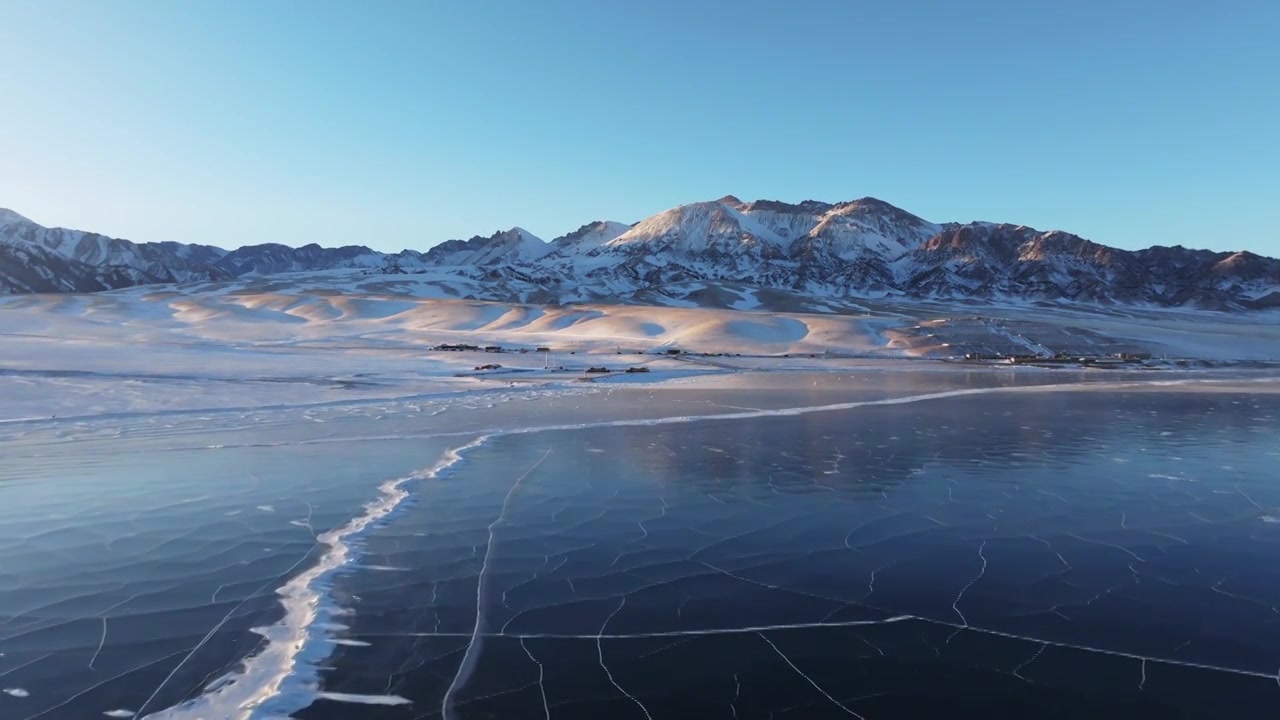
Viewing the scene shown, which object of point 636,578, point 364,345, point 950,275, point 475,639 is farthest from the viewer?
point 950,275

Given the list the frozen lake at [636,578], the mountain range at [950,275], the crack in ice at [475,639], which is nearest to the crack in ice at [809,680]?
the frozen lake at [636,578]

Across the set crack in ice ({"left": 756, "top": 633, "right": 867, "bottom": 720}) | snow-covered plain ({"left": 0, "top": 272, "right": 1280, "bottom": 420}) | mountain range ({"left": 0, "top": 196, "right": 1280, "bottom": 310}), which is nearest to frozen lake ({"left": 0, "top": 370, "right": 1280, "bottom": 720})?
crack in ice ({"left": 756, "top": 633, "right": 867, "bottom": 720})

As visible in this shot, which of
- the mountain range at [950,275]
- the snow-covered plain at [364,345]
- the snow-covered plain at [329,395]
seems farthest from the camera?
the mountain range at [950,275]

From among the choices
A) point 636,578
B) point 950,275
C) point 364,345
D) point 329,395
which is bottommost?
point 364,345

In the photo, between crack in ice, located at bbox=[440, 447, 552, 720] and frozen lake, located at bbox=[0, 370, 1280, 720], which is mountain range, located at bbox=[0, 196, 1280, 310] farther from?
crack in ice, located at bbox=[440, 447, 552, 720]

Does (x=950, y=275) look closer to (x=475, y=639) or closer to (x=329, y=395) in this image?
(x=329, y=395)

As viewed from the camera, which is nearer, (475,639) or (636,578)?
(475,639)

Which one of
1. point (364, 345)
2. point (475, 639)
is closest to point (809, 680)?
point (475, 639)

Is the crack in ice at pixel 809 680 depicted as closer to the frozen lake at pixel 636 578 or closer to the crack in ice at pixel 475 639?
the frozen lake at pixel 636 578
